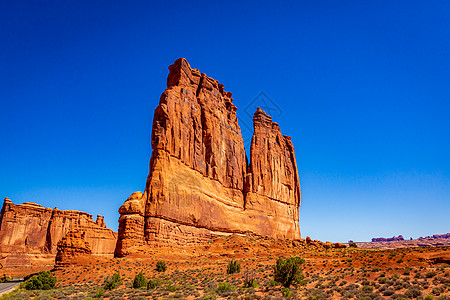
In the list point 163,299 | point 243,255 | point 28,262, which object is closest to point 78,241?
point 163,299

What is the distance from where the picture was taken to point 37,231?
66562 mm

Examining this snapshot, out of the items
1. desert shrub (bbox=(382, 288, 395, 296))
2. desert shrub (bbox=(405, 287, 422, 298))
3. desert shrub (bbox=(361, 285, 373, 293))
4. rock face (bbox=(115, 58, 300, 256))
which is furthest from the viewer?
rock face (bbox=(115, 58, 300, 256))

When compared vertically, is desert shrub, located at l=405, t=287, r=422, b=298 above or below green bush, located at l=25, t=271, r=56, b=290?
below

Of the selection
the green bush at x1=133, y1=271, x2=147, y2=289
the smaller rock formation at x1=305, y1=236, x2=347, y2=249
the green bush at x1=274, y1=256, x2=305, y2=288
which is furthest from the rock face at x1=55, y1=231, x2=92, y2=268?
the smaller rock formation at x1=305, y1=236, x2=347, y2=249

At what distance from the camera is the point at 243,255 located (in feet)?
133

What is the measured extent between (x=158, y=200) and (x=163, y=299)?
62.9 ft

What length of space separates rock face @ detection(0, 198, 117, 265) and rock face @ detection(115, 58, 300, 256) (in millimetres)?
32286

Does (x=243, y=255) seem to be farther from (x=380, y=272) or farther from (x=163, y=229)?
(x=380, y=272)

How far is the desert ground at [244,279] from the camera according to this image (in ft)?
59.2

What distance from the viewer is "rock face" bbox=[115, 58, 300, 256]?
3656 cm

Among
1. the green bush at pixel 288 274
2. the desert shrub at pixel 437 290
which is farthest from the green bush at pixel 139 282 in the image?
the desert shrub at pixel 437 290

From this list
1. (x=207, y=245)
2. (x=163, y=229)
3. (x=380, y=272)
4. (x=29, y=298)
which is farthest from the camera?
(x=207, y=245)

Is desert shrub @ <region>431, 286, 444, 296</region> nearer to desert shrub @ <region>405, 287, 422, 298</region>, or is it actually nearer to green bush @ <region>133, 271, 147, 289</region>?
desert shrub @ <region>405, 287, 422, 298</region>

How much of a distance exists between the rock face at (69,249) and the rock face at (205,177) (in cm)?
375
